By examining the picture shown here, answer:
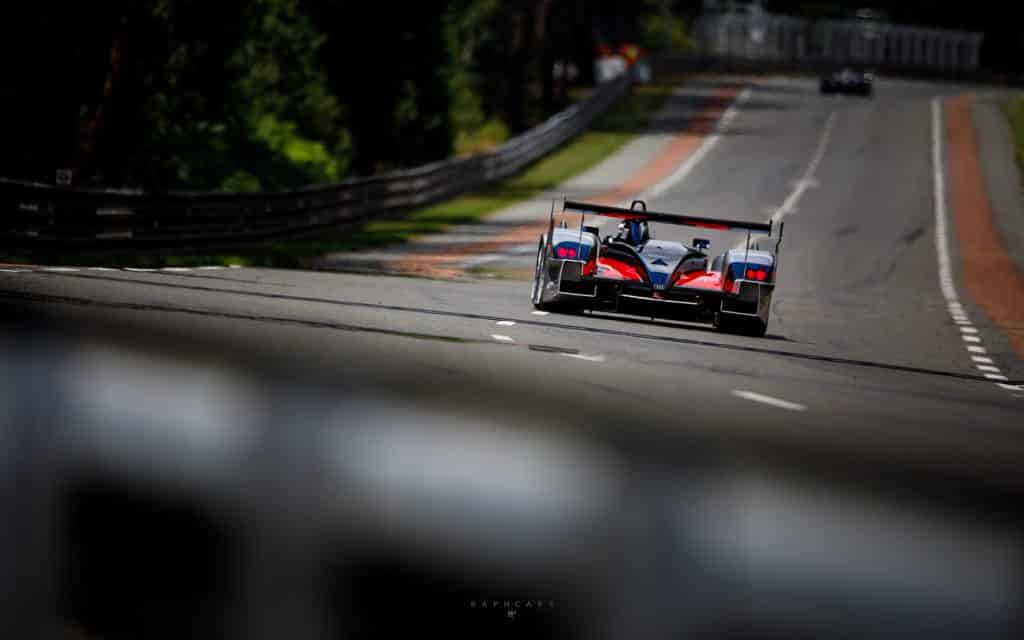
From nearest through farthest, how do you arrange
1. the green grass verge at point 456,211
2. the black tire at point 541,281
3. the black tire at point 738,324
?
1. the black tire at point 738,324
2. the black tire at point 541,281
3. the green grass verge at point 456,211

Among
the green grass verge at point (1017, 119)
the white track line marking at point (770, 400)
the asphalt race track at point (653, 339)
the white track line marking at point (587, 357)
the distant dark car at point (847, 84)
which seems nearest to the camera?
the white track line marking at point (770, 400)

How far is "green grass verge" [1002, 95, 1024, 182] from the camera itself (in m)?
64.7

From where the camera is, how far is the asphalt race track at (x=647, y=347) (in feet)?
35.2

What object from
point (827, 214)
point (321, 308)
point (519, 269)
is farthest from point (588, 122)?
point (321, 308)

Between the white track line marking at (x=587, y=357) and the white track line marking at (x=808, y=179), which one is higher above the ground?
the white track line marking at (x=808, y=179)

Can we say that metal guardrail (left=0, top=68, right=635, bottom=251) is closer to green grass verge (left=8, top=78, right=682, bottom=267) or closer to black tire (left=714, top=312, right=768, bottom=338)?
green grass verge (left=8, top=78, right=682, bottom=267)

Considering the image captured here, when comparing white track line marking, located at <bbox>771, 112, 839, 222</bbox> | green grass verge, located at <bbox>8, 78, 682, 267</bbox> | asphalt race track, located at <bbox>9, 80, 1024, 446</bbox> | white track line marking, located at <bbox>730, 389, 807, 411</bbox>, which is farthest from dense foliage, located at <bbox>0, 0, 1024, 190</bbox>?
white track line marking, located at <bbox>730, 389, 807, 411</bbox>

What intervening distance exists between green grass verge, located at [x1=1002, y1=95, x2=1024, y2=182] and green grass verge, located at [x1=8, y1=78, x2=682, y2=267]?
13.5 metres

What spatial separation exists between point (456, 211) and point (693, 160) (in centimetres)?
1853

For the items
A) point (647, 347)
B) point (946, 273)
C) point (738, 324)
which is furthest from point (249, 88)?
point (647, 347)

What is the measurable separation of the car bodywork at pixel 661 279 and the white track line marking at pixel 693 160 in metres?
30.7

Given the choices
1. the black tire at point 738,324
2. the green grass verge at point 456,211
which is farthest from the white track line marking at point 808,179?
the black tire at point 738,324

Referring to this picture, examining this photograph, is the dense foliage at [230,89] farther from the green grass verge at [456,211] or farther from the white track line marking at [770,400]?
the white track line marking at [770,400]

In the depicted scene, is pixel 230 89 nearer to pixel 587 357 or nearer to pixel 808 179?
pixel 808 179
